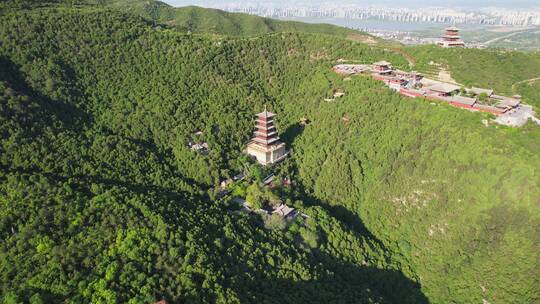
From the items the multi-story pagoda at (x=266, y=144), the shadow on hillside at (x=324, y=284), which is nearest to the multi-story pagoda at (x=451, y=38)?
the multi-story pagoda at (x=266, y=144)

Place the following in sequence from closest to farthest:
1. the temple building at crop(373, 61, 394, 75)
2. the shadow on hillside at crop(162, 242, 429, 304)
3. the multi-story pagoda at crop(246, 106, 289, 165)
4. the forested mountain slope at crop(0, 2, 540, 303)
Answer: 1. the forested mountain slope at crop(0, 2, 540, 303)
2. the shadow on hillside at crop(162, 242, 429, 304)
3. the multi-story pagoda at crop(246, 106, 289, 165)
4. the temple building at crop(373, 61, 394, 75)

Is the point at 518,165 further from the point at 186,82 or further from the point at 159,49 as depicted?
the point at 159,49

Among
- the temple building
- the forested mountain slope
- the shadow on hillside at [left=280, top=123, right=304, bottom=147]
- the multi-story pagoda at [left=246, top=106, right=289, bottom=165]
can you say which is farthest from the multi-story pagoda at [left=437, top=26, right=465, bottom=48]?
the multi-story pagoda at [left=246, top=106, right=289, bottom=165]

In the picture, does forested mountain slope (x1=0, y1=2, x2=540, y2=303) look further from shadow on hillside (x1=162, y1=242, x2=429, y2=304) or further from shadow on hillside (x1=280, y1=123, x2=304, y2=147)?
shadow on hillside (x1=280, y1=123, x2=304, y2=147)

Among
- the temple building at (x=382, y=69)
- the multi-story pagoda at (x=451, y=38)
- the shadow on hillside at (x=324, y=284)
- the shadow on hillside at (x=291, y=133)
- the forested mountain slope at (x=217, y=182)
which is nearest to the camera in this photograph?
the forested mountain slope at (x=217, y=182)

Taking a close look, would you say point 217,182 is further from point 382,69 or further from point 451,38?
→ point 451,38

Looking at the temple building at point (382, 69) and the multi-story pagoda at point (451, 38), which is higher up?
the multi-story pagoda at point (451, 38)

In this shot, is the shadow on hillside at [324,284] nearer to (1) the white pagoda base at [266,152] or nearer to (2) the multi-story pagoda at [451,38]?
(1) the white pagoda base at [266,152]

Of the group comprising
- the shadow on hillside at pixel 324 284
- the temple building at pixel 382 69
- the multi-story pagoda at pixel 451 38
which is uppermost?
the multi-story pagoda at pixel 451 38

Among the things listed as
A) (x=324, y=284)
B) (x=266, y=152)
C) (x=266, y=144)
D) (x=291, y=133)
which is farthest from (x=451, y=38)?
(x=324, y=284)
